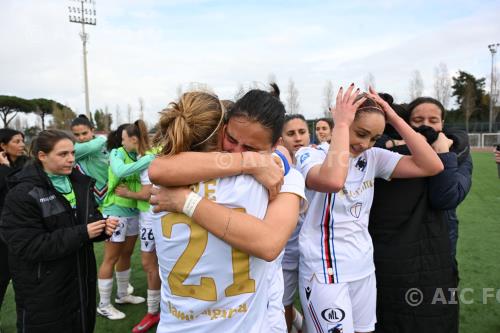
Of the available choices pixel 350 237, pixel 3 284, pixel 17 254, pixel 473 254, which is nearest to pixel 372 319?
pixel 350 237

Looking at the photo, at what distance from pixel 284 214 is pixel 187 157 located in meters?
0.42

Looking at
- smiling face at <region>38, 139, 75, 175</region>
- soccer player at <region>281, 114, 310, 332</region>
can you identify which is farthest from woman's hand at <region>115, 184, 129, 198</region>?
soccer player at <region>281, 114, 310, 332</region>

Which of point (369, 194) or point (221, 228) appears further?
point (369, 194)

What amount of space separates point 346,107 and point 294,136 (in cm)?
165

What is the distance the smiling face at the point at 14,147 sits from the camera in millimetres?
3806

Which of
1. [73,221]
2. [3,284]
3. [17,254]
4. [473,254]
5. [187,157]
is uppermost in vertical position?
[187,157]

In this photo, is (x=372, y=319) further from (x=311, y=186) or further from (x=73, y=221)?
(x=73, y=221)

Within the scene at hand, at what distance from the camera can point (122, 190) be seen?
12.8ft

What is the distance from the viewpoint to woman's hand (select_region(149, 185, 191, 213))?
1200 millimetres

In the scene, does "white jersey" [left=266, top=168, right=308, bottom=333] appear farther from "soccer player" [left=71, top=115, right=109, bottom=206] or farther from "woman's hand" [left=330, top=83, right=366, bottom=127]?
"soccer player" [left=71, top=115, right=109, bottom=206]

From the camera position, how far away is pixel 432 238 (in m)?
2.15

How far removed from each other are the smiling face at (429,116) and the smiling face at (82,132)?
4.18 metres

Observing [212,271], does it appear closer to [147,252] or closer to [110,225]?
[110,225]

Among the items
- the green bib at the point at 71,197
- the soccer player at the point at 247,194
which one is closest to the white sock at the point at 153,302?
the green bib at the point at 71,197
